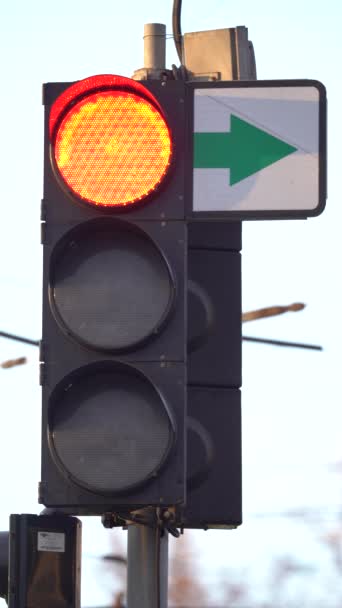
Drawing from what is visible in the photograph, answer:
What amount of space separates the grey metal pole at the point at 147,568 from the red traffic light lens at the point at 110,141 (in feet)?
3.06

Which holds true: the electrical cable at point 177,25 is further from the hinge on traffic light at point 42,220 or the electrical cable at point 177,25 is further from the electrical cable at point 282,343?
the electrical cable at point 282,343

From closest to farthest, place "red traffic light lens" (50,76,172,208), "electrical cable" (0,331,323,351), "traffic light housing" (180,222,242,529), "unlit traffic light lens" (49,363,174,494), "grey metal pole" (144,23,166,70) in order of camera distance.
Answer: "unlit traffic light lens" (49,363,174,494) → "red traffic light lens" (50,76,172,208) → "traffic light housing" (180,222,242,529) → "grey metal pole" (144,23,166,70) → "electrical cable" (0,331,323,351)

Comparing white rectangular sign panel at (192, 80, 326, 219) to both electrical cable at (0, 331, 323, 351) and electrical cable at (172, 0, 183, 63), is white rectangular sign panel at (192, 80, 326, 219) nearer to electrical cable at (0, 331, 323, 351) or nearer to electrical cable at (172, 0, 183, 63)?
electrical cable at (172, 0, 183, 63)

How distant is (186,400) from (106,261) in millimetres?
438

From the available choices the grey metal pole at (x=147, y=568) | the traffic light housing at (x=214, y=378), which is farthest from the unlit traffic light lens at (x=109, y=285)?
the grey metal pole at (x=147, y=568)

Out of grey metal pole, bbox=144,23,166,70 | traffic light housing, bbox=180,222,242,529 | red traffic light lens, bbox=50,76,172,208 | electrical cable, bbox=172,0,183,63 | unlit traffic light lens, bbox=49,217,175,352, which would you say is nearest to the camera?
unlit traffic light lens, bbox=49,217,175,352

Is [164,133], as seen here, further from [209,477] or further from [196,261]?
[209,477]

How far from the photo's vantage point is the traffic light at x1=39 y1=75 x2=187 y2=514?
169 inches

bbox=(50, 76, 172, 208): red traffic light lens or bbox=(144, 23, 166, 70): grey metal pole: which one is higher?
bbox=(144, 23, 166, 70): grey metal pole

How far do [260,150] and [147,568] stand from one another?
1.21 metres

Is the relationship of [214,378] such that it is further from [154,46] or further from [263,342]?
[263,342]

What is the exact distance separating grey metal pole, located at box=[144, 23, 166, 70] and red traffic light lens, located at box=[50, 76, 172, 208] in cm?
53

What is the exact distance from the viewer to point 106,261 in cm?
449

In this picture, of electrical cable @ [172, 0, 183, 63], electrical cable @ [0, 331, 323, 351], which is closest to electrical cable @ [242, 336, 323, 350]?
electrical cable @ [0, 331, 323, 351]
